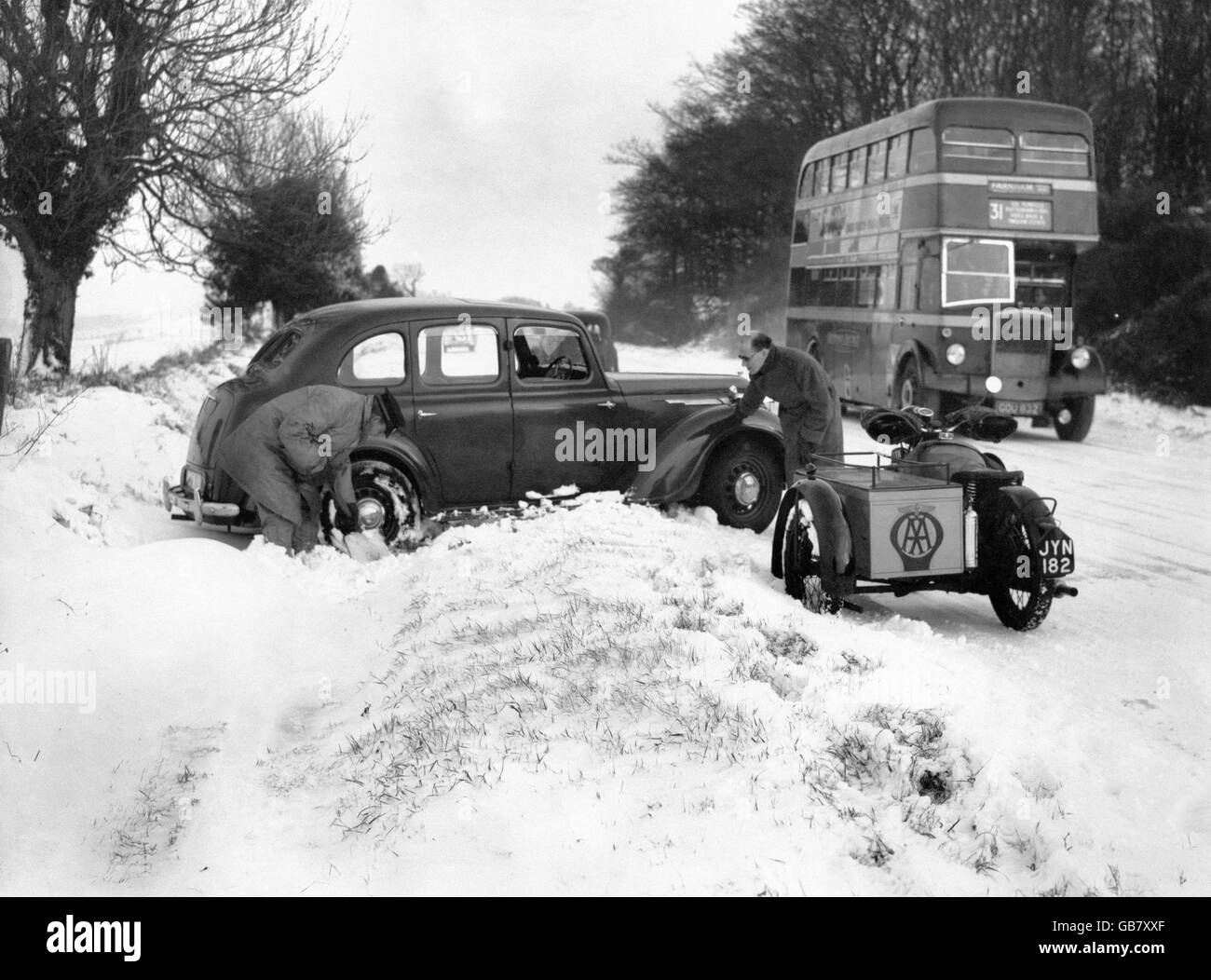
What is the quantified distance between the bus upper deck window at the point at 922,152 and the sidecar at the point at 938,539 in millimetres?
11253

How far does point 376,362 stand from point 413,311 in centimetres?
43

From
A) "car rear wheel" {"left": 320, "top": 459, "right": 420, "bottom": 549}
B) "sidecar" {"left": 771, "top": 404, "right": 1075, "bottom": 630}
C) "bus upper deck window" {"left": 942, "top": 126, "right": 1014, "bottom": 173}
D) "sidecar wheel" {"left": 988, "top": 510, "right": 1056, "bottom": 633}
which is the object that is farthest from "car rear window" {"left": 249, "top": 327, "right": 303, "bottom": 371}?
"bus upper deck window" {"left": 942, "top": 126, "right": 1014, "bottom": 173}

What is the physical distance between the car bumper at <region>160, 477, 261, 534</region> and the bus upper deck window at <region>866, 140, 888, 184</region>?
509 inches

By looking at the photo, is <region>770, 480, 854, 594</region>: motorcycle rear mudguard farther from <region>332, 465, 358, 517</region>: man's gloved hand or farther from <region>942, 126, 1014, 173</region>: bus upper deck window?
<region>942, 126, 1014, 173</region>: bus upper deck window

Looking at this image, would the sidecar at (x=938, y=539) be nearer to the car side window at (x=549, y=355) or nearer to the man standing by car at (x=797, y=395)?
the man standing by car at (x=797, y=395)

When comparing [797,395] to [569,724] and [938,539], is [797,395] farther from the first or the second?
[569,724]

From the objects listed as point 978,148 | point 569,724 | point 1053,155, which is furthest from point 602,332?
point 569,724

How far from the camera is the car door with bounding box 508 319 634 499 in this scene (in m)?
9.71

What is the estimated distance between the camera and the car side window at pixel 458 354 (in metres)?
9.55

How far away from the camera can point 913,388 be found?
18.8m
